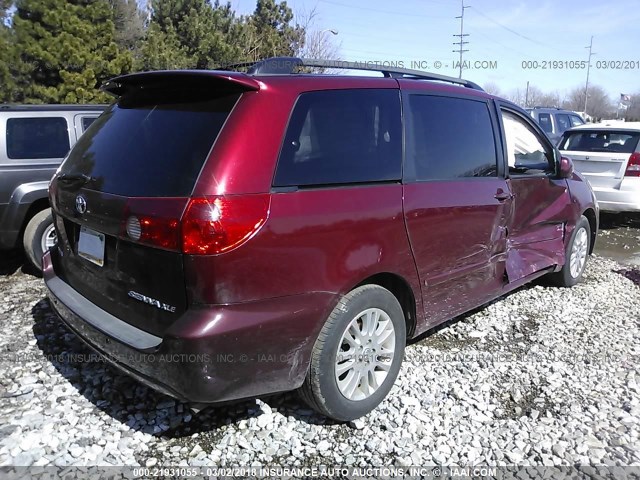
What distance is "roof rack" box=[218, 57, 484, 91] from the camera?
2.74m

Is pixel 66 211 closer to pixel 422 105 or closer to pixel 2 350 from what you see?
pixel 2 350

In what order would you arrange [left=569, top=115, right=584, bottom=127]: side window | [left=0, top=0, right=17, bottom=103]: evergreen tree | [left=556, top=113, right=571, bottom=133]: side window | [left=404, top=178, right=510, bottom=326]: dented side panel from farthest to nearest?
[left=569, top=115, right=584, bottom=127]: side window → [left=556, top=113, right=571, bottom=133]: side window → [left=0, top=0, right=17, bottom=103]: evergreen tree → [left=404, top=178, right=510, bottom=326]: dented side panel

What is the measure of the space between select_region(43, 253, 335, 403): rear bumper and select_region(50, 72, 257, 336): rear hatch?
0.32ft

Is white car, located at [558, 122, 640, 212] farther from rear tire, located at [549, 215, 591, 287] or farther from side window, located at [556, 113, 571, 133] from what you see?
side window, located at [556, 113, 571, 133]

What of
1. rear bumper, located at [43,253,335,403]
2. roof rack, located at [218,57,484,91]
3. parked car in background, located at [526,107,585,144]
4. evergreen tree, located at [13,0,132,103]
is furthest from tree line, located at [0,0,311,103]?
rear bumper, located at [43,253,335,403]

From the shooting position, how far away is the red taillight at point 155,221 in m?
2.23

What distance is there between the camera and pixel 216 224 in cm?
222

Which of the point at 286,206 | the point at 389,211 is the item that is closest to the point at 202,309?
the point at 286,206

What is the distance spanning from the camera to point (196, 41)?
17.0 m

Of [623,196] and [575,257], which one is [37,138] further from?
[623,196]

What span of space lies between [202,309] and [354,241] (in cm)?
85

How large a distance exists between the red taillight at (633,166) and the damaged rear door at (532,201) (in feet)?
11.8

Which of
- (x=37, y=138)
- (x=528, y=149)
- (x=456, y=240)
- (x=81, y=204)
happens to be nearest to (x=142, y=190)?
(x=81, y=204)

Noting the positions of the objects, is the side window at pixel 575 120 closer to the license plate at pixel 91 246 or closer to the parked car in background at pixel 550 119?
the parked car in background at pixel 550 119
